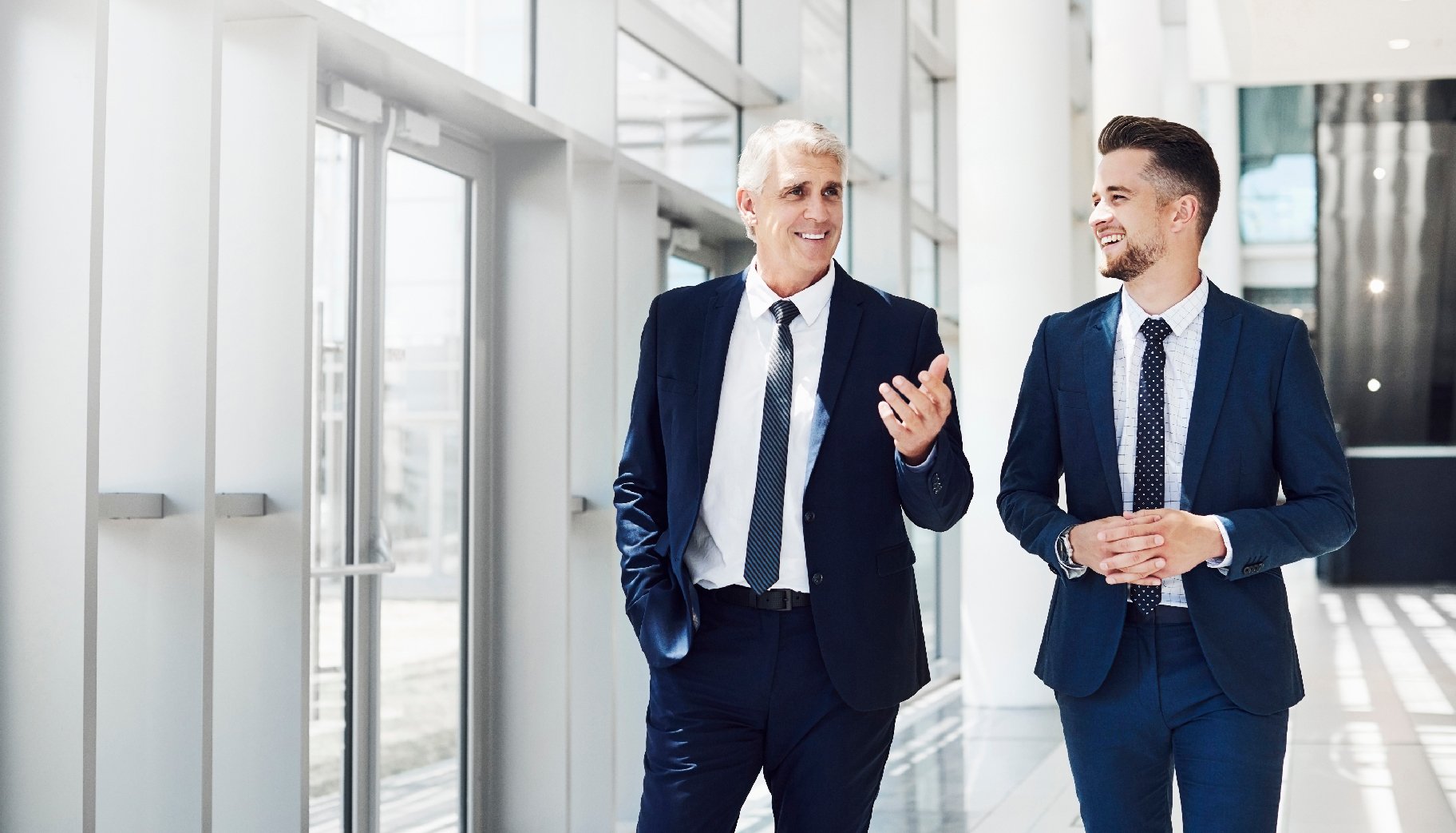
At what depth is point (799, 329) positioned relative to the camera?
8.21 feet

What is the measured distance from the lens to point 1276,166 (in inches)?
→ 778

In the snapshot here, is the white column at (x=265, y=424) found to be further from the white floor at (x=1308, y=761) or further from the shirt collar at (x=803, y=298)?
the white floor at (x=1308, y=761)

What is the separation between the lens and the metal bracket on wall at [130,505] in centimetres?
266

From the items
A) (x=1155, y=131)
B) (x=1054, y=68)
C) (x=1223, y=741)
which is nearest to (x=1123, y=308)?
(x=1155, y=131)

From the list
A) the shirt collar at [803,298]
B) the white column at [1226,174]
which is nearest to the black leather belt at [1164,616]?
the shirt collar at [803,298]

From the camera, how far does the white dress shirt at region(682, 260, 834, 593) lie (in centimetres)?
237

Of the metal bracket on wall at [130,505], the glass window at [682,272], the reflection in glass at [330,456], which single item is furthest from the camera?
the glass window at [682,272]

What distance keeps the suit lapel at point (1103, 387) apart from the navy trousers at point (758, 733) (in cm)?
53

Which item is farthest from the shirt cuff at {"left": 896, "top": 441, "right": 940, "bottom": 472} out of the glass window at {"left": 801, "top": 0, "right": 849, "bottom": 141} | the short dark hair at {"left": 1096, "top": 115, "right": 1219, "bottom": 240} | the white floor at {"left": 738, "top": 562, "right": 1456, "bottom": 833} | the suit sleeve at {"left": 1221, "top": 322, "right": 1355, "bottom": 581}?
the glass window at {"left": 801, "top": 0, "right": 849, "bottom": 141}

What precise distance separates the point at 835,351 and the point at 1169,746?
0.83 meters

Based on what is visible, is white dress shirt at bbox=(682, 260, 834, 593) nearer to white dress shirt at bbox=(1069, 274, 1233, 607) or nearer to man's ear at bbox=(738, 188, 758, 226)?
man's ear at bbox=(738, 188, 758, 226)

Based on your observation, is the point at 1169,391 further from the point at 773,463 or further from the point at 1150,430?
the point at 773,463

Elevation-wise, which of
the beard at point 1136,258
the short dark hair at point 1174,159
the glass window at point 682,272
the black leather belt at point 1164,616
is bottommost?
the black leather belt at point 1164,616

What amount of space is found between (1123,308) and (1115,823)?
848mm
